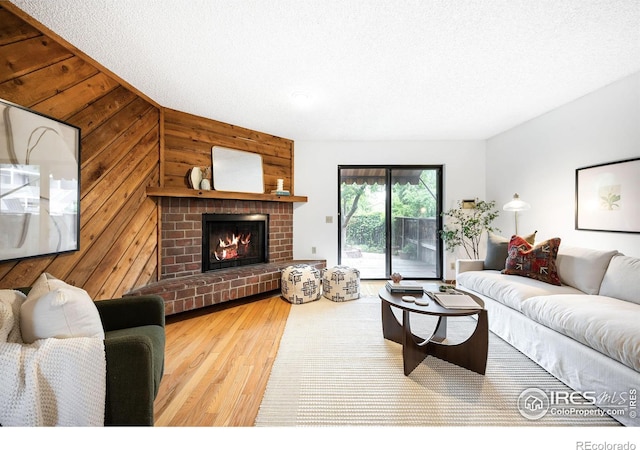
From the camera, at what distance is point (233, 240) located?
11.8ft

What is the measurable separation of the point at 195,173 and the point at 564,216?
4.21 m

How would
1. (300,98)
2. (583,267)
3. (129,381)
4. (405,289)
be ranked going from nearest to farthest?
(129,381), (405,289), (583,267), (300,98)

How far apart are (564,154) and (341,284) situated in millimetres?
2834

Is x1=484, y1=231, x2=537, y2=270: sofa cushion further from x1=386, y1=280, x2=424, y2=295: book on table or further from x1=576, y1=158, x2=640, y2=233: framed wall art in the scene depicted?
x1=386, y1=280, x2=424, y2=295: book on table

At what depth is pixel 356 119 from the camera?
331 cm

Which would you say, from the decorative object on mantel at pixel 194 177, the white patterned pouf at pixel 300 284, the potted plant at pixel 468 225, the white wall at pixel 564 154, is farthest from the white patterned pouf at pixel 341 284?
the white wall at pixel 564 154

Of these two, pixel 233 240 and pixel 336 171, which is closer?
pixel 233 240

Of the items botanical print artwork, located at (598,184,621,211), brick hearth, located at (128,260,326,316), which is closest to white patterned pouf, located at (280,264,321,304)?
brick hearth, located at (128,260,326,316)

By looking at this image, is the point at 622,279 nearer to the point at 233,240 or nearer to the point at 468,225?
the point at 468,225

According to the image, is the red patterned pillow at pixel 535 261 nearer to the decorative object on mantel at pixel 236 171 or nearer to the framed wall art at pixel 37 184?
the decorative object on mantel at pixel 236 171

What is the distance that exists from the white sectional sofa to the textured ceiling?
162 cm

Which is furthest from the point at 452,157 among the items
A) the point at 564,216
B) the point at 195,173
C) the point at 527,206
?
the point at 195,173

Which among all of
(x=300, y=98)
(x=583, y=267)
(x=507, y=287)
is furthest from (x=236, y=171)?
(x=583, y=267)
